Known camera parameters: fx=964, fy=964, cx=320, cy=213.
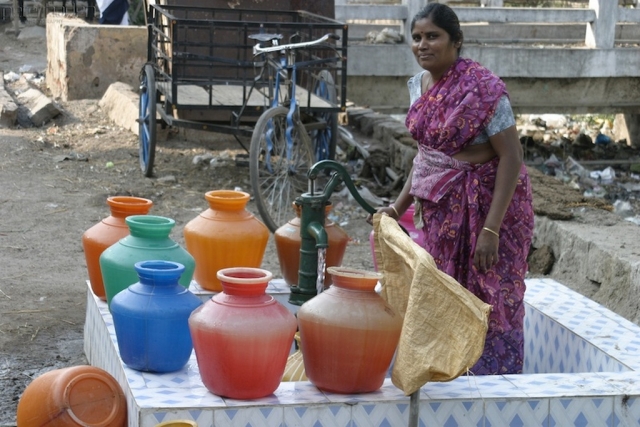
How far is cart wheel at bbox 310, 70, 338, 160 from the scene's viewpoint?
755cm

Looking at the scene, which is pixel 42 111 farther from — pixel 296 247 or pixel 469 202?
pixel 469 202

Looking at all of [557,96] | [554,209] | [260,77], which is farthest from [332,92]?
[557,96]

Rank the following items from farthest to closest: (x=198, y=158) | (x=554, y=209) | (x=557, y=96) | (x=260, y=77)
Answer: (x=557, y=96) < (x=198, y=158) < (x=260, y=77) < (x=554, y=209)

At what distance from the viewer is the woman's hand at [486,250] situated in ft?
10.3

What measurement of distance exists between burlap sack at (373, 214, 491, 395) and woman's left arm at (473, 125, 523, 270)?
20.3 inches

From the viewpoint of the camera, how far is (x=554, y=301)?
4012 millimetres

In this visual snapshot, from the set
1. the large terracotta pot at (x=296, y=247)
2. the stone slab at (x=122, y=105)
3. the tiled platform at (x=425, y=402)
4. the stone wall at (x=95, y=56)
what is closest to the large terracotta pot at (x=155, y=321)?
the tiled platform at (x=425, y=402)

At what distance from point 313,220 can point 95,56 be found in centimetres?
783

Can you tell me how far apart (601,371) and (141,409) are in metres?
1.67

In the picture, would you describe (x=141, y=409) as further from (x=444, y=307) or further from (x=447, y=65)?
(x=447, y=65)

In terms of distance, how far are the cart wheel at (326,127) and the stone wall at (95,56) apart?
3098 millimetres

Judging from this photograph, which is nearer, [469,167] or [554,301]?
[469,167]

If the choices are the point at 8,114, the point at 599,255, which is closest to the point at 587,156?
the point at 8,114

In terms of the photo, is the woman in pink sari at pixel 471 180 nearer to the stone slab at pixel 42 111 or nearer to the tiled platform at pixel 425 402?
the tiled platform at pixel 425 402
